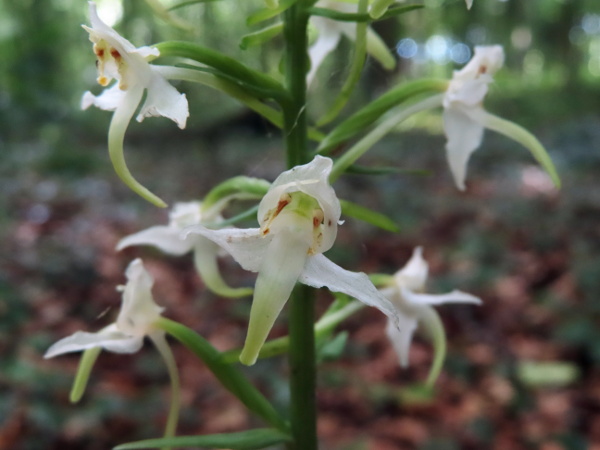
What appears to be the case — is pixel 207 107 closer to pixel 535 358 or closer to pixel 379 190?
pixel 379 190

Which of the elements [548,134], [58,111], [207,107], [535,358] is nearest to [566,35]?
[548,134]

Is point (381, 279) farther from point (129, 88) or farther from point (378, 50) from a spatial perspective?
point (129, 88)

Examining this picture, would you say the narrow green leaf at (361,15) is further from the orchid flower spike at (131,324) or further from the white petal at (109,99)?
the orchid flower spike at (131,324)

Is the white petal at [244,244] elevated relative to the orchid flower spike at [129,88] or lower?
lower

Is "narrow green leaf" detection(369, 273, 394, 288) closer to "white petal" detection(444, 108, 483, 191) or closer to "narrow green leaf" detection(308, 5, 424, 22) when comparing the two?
"white petal" detection(444, 108, 483, 191)

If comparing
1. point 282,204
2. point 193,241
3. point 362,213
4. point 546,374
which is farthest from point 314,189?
point 546,374

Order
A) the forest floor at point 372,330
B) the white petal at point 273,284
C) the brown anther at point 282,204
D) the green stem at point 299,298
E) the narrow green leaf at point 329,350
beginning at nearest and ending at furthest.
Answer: the white petal at point 273,284
the brown anther at point 282,204
the green stem at point 299,298
the narrow green leaf at point 329,350
the forest floor at point 372,330

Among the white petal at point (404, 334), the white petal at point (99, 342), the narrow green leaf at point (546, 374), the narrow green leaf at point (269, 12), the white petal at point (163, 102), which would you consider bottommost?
the white petal at point (99, 342)

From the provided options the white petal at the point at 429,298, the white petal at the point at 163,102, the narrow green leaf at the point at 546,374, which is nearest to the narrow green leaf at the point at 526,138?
the white petal at the point at 429,298
